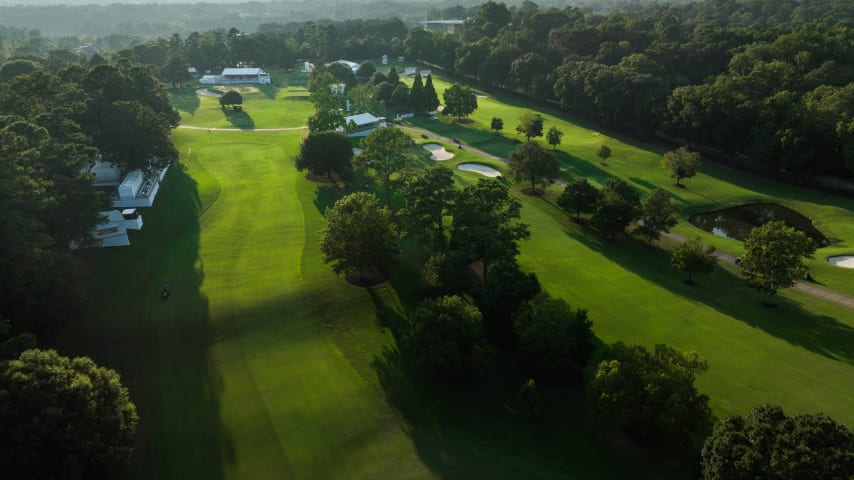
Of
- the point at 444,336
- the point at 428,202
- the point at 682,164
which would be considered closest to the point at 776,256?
the point at 444,336

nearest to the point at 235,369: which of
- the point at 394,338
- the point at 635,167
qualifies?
the point at 394,338

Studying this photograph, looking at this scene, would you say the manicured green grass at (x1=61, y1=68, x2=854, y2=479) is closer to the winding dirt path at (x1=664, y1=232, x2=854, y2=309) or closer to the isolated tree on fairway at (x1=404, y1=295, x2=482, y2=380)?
the winding dirt path at (x1=664, y1=232, x2=854, y2=309)

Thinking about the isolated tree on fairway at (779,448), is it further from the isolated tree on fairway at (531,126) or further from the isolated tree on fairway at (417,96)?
the isolated tree on fairway at (417,96)

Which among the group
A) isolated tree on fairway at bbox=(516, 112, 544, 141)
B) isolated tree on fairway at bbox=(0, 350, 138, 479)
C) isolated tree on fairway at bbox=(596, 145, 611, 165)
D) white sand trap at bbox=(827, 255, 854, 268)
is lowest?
isolated tree on fairway at bbox=(0, 350, 138, 479)

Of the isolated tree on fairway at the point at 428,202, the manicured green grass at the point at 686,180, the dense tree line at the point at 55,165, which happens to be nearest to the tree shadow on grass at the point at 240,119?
the dense tree line at the point at 55,165

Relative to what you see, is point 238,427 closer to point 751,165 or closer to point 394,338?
point 394,338

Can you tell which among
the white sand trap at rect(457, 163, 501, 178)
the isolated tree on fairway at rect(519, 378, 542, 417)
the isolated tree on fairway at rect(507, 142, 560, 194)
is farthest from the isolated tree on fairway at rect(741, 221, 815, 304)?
the white sand trap at rect(457, 163, 501, 178)
